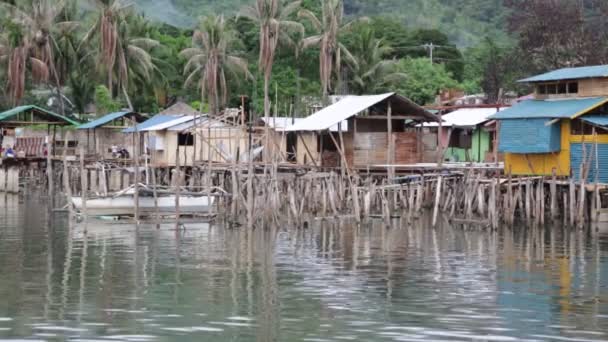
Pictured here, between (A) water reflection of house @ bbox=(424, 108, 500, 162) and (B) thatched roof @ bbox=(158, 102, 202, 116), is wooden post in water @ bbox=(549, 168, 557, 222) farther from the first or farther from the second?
(B) thatched roof @ bbox=(158, 102, 202, 116)

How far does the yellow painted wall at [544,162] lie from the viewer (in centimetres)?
3878

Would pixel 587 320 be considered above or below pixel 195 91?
below

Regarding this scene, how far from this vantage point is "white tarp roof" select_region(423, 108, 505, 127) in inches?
2042

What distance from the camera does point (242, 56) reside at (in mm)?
67688

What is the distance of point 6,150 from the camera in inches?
2264

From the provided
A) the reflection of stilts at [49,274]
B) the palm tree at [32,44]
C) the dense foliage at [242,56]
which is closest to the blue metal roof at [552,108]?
the reflection of stilts at [49,274]

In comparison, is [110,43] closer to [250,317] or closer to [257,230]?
[257,230]

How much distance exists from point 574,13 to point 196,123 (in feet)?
64.5

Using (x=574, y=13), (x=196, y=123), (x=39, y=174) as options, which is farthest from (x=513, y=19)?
(x=39, y=174)

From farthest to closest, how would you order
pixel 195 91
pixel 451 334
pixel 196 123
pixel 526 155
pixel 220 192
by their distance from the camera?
pixel 195 91
pixel 196 123
pixel 526 155
pixel 220 192
pixel 451 334

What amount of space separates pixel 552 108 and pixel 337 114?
25.0ft

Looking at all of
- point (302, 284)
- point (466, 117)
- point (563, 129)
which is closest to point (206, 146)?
point (466, 117)

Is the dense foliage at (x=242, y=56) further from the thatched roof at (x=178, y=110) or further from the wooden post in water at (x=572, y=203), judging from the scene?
the wooden post in water at (x=572, y=203)

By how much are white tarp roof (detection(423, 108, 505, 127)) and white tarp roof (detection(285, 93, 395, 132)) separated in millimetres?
7775
